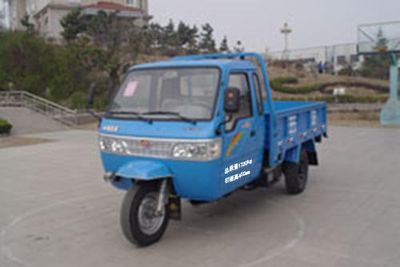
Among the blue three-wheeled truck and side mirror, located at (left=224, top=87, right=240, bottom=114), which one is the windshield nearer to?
the blue three-wheeled truck

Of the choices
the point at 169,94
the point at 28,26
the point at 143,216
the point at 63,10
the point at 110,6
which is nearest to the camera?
the point at 143,216

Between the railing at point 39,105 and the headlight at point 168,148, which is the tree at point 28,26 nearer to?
the railing at point 39,105

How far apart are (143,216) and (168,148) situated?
86cm

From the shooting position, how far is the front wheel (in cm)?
500

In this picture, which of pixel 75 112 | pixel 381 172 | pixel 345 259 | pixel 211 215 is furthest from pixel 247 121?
pixel 75 112

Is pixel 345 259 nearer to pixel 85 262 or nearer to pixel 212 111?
pixel 212 111

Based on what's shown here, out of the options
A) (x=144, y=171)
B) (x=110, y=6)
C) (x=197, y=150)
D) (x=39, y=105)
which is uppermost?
(x=110, y=6)

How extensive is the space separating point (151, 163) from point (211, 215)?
1686 millimetres

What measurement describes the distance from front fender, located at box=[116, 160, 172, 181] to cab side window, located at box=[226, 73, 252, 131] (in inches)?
44.5

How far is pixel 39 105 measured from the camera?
79.6ft

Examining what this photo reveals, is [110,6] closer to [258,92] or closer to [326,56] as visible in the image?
[326,56]

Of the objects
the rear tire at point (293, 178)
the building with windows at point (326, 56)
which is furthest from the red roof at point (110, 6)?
the rear tire at point (293, 178)

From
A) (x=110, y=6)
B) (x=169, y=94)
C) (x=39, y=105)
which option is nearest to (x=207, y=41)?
(x=110, y=6)

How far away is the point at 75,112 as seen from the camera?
898 inches
